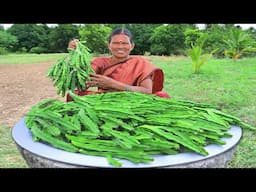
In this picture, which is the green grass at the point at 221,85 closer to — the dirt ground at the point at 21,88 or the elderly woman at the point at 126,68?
the elderly woman at the point at 126,68

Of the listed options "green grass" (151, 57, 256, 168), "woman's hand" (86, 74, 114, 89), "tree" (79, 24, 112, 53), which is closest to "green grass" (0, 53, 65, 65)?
"tree" (79, 24, 112, 53)

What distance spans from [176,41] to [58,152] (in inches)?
138

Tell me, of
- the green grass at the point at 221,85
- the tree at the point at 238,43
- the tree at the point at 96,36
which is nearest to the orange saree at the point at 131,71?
the green grass at the point at 221,85

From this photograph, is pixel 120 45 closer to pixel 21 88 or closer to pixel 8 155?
pixel 8 155

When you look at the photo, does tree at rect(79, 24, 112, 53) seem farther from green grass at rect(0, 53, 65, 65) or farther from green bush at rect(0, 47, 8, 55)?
green bush at rect(0, 47, 8, 55)

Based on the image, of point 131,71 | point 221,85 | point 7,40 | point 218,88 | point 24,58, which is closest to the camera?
point 131,71

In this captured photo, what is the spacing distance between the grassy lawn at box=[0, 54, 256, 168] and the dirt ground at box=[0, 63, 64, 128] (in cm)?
44

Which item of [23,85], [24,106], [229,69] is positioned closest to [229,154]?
[24,106]

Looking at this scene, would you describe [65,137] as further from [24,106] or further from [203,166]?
[24,106]

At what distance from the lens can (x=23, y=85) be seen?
502 cm

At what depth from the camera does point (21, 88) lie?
4914 millimetres

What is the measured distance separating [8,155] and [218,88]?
2937 millimetres

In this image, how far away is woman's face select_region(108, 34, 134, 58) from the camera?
2.40 metres

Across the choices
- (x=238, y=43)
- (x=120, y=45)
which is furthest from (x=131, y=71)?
(x=238, y=43)
